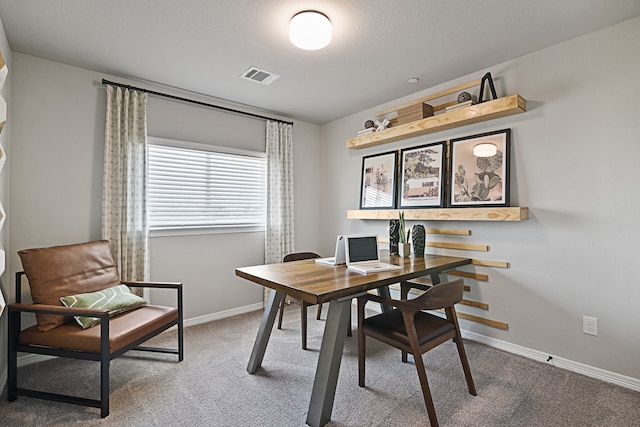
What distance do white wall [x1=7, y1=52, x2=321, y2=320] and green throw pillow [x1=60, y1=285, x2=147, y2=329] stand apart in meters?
0.69

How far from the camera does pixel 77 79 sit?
9.05 feet

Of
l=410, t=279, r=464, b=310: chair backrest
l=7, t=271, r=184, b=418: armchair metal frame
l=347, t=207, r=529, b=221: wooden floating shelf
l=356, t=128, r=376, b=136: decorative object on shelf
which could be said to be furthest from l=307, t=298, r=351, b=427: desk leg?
l=356, t=128, r=376, b=136: decorative object on shelf

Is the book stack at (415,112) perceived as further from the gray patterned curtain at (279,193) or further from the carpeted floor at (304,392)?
the carpeted floor at (304,392)

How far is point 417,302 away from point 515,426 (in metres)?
0.85

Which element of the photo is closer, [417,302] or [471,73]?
[417,302]

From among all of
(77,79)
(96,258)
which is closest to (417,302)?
(96,258)

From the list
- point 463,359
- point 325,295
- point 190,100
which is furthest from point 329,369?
point 190,100

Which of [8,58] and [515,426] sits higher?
[8,58]

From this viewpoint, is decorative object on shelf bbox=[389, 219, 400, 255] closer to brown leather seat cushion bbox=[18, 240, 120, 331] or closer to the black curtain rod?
the black curtain rod

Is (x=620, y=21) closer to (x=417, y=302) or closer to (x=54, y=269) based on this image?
(x=417, y=302)

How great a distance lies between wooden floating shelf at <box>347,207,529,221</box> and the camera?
2.53 meters

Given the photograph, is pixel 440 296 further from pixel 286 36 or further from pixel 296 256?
pixel 286 36

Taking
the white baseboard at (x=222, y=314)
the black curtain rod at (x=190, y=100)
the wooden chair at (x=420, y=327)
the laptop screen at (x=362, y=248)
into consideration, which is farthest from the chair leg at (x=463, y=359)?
the black curtain rod at (x=190, y=100)

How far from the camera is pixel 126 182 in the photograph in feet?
9.58
